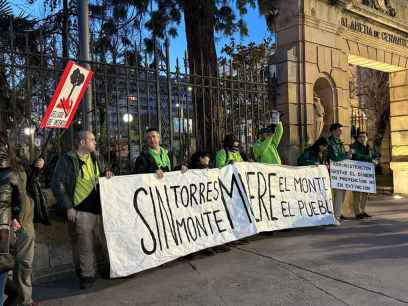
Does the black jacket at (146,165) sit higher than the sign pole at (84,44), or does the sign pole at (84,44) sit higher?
the sign pole at (84,44)

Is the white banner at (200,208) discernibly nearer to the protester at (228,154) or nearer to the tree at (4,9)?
the protester at (228,154)

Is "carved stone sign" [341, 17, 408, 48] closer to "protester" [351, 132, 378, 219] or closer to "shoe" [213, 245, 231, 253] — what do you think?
"protester" [351, 132, 378, 219]

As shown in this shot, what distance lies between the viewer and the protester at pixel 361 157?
8.44 metres

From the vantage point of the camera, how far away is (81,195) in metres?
4.63

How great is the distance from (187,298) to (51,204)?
2134 millimetres

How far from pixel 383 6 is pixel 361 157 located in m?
5.04

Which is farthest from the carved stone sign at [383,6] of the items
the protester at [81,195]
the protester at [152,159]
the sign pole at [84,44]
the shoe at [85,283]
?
the shoe at [85,283]

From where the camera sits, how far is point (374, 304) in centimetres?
377

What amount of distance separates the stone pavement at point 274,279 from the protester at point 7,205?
113 centimetres

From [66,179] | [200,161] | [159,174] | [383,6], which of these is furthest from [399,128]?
[66,179]

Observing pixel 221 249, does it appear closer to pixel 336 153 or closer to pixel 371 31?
pixel 336 153

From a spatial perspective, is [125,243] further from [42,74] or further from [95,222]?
[42,74]

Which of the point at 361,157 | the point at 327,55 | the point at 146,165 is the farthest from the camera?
the point at 327,55

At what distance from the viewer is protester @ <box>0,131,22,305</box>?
10.3 ft
